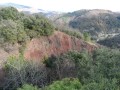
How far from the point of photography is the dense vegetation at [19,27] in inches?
1391

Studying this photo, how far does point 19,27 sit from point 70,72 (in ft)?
35.0

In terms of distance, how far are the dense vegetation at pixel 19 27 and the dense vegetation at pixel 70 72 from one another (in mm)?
3589

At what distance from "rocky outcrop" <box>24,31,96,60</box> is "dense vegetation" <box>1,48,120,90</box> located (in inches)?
58.7

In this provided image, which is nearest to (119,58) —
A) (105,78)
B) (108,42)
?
(105,78)

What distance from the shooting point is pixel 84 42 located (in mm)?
43938

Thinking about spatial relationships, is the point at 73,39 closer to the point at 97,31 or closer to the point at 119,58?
the point at 119,58

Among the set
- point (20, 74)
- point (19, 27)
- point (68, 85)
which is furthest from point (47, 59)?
point (68, 85)

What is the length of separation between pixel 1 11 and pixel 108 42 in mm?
26720

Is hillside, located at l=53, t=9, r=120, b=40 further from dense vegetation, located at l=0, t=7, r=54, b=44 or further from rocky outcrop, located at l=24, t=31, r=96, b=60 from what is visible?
dense vegetation, located at l=0, t=7, r=54, b=44

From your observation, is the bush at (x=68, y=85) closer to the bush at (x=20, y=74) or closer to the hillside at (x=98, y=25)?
the bush at (x=20, y=74)

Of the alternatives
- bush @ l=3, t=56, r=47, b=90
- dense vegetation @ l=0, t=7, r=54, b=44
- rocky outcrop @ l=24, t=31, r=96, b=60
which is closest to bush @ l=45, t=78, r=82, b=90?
bush @ l=3, t=56, r=47, b=90

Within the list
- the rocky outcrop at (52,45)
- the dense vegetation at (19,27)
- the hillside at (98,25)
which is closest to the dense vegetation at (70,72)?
the rocky outcrop at (52,45)

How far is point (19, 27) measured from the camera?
1451 inches

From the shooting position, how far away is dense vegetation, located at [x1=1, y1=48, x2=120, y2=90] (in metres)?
18.0
